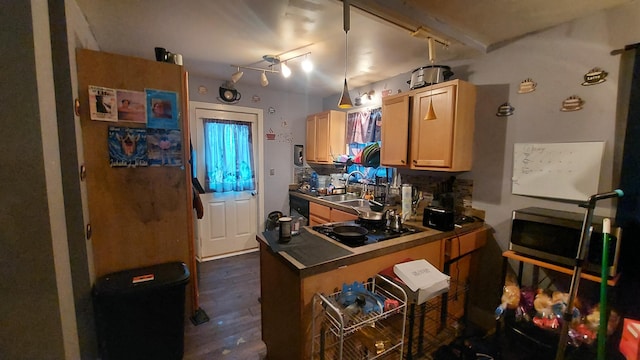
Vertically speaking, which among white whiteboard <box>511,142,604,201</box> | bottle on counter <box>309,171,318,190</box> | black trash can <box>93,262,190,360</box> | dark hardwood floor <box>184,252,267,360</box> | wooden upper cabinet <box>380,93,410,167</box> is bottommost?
dark hardwood floor <box>184,252,267,360</box>

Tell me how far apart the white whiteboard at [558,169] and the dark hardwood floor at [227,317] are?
97.2 inches

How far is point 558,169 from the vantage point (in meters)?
1.93

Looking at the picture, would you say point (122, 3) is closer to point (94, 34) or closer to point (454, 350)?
point (94, 34)

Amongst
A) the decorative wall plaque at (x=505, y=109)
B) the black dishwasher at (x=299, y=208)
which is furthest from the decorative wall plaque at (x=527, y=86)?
the black dishwasher at (x=299, y=208)

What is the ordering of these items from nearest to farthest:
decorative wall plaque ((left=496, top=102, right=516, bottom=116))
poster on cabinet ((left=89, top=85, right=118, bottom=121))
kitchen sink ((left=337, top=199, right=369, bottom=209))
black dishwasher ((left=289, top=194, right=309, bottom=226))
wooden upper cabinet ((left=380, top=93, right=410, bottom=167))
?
poster on cabinet ((left=89, top=85, right=118, bottom=121)) → decorative wall plaque ((left=496, top=102, right=516, bottom=116)) → wooden upper cabinet ((left=380, top=93, right=410, bottom=167)) → kitchen sink ((left=337, top=199, right=369, bottom=209)) → black dishwasher ((left=289, top=194, right=309, bottom=226))

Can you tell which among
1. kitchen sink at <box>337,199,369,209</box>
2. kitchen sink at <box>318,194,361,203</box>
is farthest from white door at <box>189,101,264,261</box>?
kitchen sink at <box>337,199,369,209</box>

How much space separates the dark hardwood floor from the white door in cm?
39

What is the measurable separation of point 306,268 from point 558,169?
2024mm

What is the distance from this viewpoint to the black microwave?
4.97 ft

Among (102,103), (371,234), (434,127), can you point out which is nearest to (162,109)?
(102,103)

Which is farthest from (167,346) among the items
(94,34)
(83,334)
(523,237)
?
(523,237)

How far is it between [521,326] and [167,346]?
7.98 ft

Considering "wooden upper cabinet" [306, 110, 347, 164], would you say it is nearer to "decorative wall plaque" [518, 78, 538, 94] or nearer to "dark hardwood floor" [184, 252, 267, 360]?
"dark hardwood floor" [184, 252, 267, 360]

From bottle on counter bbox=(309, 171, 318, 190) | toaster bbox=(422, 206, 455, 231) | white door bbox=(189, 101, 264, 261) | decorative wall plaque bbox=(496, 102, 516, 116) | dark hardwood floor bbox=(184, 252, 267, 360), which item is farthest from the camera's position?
bottle on counter bbox=(309, 171, 318, 190)
